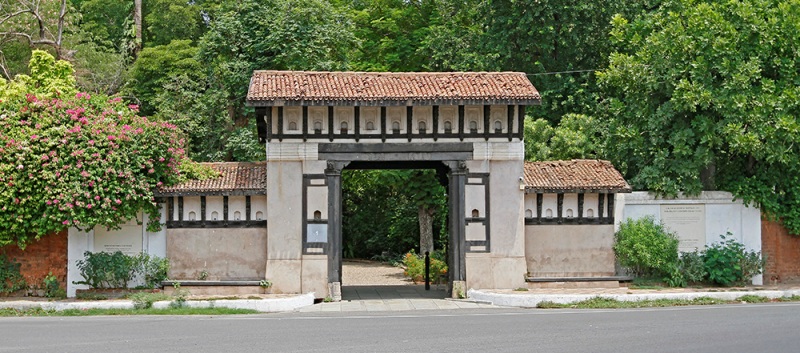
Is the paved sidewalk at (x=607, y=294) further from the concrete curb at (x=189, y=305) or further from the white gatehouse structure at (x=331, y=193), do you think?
the concrete curb at (x=189, y=305)

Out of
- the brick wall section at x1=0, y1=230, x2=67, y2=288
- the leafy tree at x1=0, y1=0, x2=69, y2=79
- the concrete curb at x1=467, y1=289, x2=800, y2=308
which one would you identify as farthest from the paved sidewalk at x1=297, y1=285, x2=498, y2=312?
the leafy tree at x1=0, y1=0, x2=69, y2=79

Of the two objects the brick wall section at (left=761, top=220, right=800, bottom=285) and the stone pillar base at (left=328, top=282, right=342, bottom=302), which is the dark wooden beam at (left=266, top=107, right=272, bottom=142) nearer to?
the stone pillar base at (left=328, top=282, right=342, bottom=302)

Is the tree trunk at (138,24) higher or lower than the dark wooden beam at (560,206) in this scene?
higher

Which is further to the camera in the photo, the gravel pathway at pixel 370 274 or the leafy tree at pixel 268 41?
the leafy tree at pixel 268 41

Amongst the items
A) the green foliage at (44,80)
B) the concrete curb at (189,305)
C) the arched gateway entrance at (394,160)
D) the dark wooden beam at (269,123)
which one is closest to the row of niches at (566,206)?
the arched gateway entrance at (394,160)

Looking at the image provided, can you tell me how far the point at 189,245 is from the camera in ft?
69.0

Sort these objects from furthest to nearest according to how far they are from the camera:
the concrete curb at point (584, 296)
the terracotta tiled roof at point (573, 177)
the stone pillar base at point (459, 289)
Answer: the terracotta tiled roof at point (573, 177) < the stone pillar base at point (459, 289) < the concrete curb at point (584, 296)

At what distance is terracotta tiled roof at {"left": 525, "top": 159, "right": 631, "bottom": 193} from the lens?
70.2ft

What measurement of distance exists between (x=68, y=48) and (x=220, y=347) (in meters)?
25.2

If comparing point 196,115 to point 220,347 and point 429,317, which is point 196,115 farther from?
point 220,347

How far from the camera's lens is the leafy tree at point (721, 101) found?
70.6 feet

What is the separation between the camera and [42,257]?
818 inches

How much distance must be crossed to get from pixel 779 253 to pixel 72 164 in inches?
644

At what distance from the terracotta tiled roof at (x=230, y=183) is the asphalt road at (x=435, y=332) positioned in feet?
13.1
